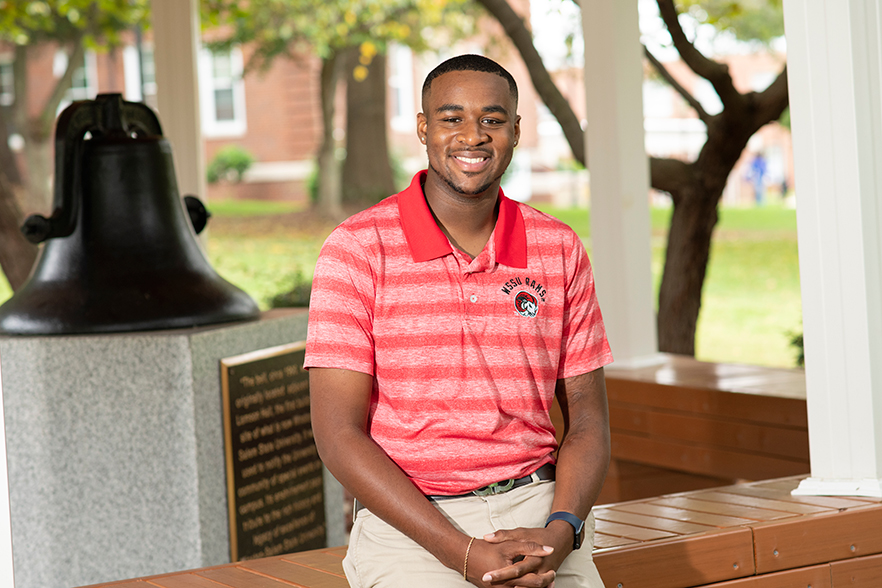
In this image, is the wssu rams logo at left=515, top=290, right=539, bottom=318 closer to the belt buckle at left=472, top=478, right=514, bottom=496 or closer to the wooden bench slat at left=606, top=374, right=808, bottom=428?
the belt buckle at left=472, top=478, right=514, bottom=496

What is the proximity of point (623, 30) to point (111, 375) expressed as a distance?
3.36 m

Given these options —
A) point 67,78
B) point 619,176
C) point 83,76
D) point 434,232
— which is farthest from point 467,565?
point 83,76

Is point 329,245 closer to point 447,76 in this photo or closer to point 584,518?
point 447,76

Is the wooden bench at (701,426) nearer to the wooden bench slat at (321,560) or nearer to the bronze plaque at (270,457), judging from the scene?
the bronze plaque at (270,457)

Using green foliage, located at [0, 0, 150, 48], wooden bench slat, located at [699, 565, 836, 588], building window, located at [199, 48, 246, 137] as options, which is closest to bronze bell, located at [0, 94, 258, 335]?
wooden bench slat, located at [699, 565, 836, 588]

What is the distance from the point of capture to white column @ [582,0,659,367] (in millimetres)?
5758

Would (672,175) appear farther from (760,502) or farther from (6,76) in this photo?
(6,76)

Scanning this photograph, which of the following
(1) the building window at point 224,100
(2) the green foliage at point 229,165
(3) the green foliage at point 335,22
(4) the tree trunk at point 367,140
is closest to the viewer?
(3) the green foliage at point 335,22

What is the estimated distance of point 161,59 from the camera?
652 cm

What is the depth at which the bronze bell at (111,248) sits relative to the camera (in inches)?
161

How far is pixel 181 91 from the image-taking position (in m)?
6.57

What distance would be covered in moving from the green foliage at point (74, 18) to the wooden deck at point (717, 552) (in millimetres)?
7032

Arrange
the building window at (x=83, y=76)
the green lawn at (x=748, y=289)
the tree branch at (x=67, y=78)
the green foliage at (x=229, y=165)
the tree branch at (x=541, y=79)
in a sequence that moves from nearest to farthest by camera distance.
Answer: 1. the tree branch at (x=541, y=79)
2. the green lawn at (x=748, y=289)
3. the tree branch at (x=67, y=78)
4. the green foliage at (x=229, y=165)
5. the building window at (x=83, y=76)

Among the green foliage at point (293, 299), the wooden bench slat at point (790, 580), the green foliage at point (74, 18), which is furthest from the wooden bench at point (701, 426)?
the green foliage at point (74, 18)
